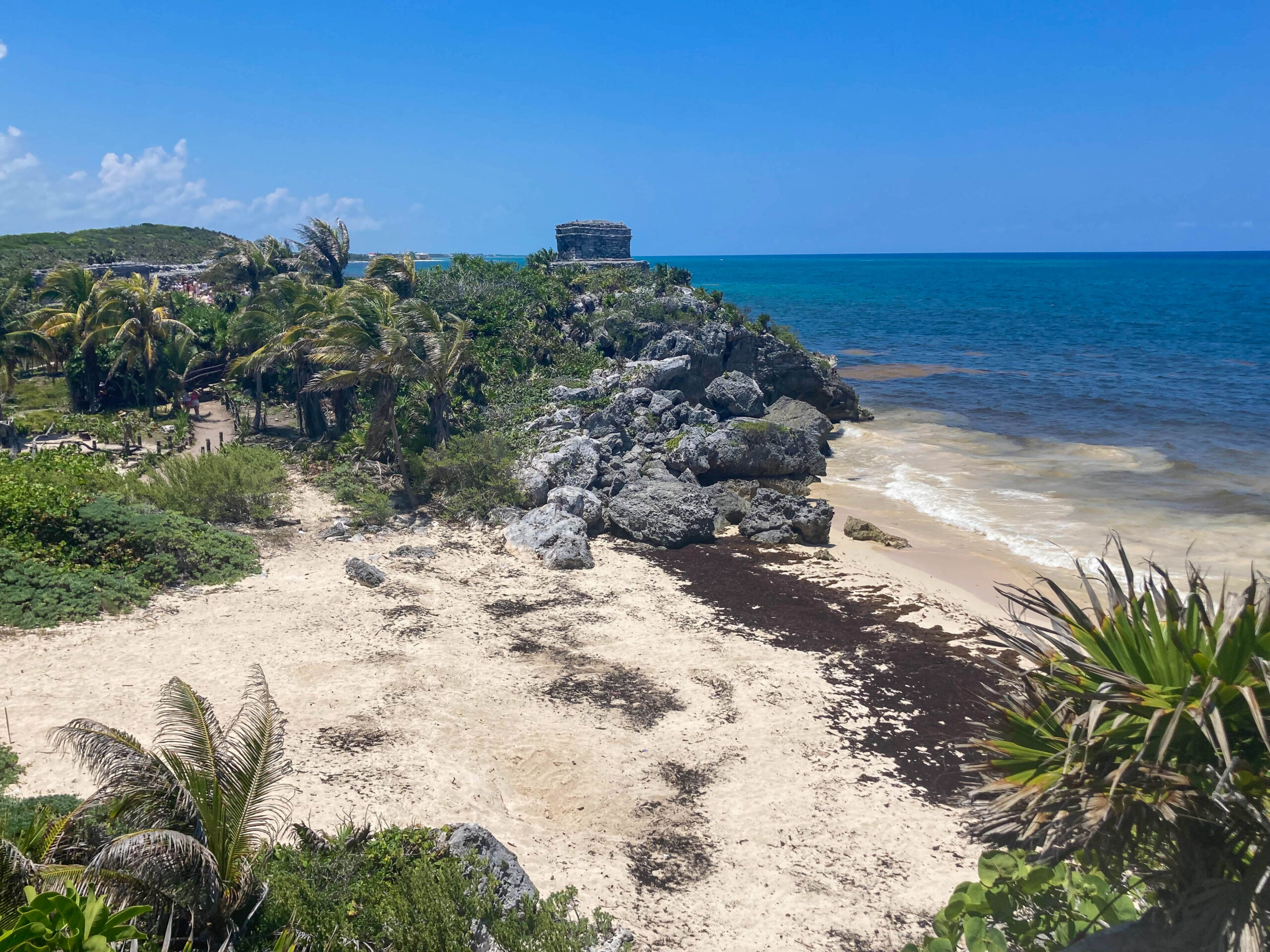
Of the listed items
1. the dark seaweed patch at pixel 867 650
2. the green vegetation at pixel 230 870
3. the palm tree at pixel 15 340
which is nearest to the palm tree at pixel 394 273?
the palm tree at pixel 15 340

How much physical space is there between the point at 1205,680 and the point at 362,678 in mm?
10793

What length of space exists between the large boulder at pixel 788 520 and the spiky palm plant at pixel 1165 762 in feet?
49.0

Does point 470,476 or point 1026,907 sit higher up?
point 470,476

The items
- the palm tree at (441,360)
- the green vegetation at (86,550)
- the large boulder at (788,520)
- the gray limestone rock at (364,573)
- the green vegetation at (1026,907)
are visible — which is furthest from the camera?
the palm tree at (441,360)

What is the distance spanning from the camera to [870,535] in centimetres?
2009

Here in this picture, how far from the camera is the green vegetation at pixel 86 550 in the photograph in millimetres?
13281

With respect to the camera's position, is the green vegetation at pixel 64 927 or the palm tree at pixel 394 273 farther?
the palm tree at pixel 394 273

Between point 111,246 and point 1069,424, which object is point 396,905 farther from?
point 111,246

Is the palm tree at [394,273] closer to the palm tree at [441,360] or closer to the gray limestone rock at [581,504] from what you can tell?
the palm tree at [441,360]

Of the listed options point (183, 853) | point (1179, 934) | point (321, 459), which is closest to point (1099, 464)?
point (321, 459)

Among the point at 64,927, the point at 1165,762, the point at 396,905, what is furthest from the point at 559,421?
the point at 1165,762

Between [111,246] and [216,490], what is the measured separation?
7001 cm

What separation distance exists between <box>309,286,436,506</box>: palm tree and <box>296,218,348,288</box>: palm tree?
16.8m

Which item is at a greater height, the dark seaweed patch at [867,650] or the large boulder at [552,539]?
the large boulder at [552,539]
